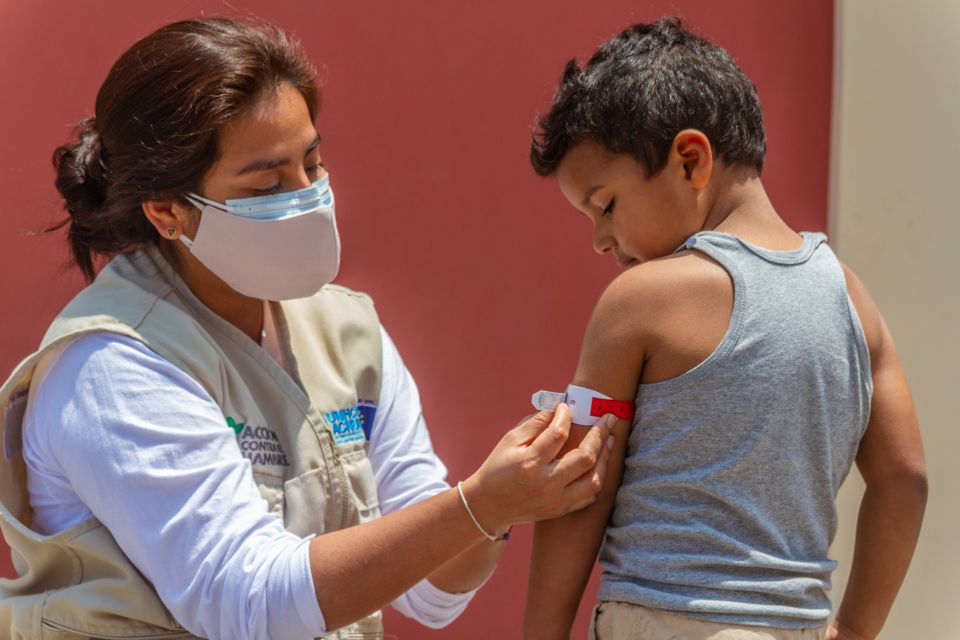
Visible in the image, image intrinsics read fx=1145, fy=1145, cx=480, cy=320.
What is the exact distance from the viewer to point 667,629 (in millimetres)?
1646

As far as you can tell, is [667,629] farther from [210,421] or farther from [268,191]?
[268,191]

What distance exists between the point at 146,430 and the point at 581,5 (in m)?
1.55

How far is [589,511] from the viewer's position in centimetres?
175

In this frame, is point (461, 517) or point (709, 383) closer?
point (709, 383)

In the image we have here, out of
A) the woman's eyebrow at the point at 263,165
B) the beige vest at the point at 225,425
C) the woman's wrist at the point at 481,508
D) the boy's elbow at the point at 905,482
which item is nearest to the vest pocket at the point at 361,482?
the beige vest at the point at 225,425

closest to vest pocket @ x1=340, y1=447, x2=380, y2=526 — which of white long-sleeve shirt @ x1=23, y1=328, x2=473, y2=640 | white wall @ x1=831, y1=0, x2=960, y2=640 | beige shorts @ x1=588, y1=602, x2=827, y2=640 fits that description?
white long-sleeve shirt @ x1=23, y1=328, x2=473, y2=640

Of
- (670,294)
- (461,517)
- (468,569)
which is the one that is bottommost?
(468,569)

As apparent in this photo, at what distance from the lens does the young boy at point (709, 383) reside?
64.8 inches

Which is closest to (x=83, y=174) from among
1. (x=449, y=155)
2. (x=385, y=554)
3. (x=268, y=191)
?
(x=268, y=191)

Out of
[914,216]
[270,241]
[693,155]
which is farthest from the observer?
[914,216]

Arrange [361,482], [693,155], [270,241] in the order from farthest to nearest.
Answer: [361,482] → [270,241] → [693,155]

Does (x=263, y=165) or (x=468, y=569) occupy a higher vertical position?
(x=263, y=165)

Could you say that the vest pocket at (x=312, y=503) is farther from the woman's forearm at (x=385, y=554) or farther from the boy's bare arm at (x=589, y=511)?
the boy's bare arm at (x=589, y=511)

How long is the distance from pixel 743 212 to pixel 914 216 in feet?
3.94
